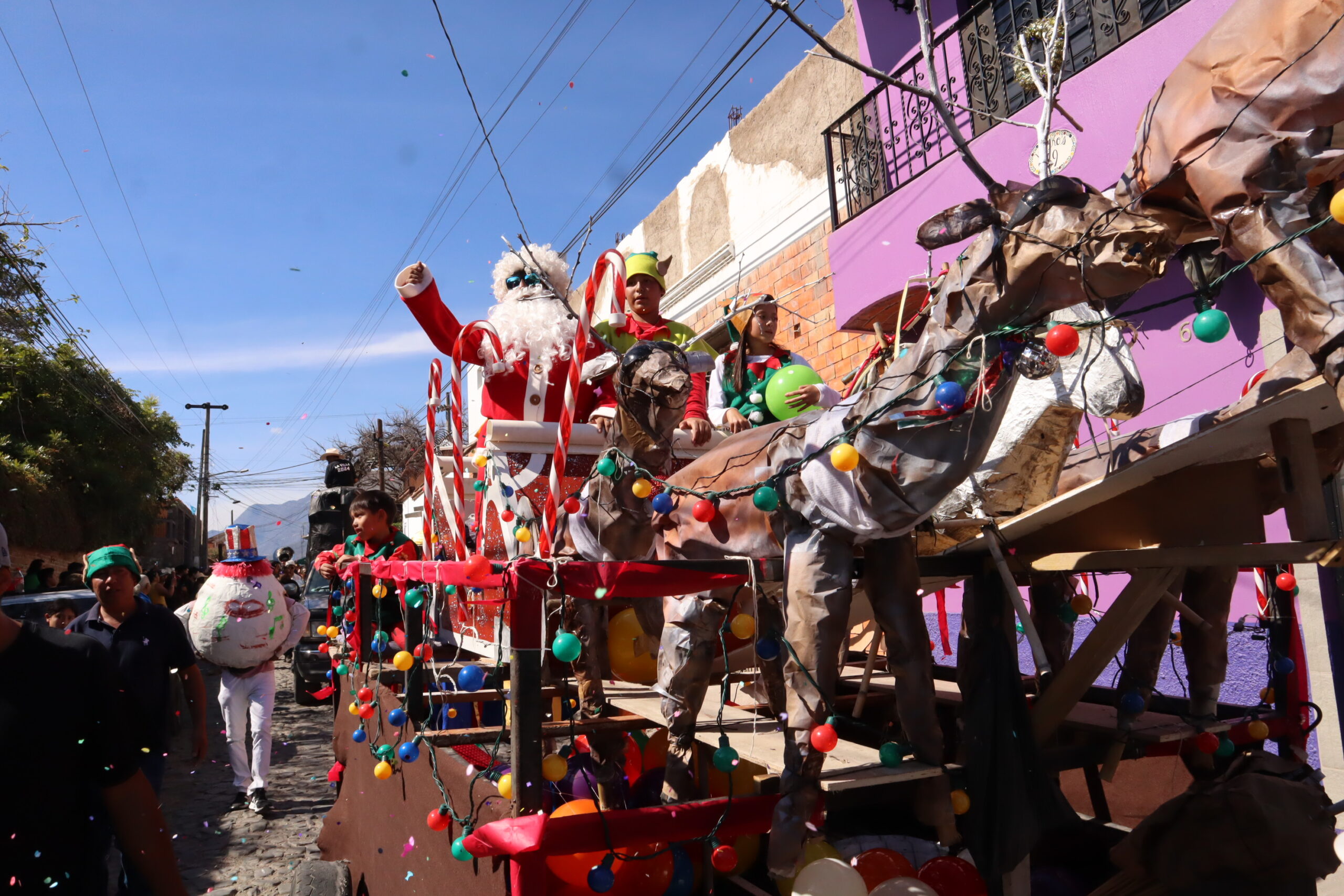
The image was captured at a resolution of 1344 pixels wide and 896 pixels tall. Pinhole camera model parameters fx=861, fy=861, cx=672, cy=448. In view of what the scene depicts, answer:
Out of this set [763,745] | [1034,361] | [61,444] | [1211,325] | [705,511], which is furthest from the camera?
[61,444]

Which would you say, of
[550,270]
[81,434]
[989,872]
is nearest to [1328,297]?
[989,872]

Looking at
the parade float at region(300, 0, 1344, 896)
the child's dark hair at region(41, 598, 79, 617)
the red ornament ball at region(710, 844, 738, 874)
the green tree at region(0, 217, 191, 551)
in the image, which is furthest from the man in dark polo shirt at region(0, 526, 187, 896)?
the green tree at region(0, 217, 191, 551)

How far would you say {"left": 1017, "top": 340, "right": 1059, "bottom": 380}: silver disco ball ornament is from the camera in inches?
89.0

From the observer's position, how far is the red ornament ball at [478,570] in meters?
2.30

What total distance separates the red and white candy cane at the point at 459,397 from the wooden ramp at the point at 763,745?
130 cm

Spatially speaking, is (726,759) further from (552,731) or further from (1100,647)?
(1100,647)

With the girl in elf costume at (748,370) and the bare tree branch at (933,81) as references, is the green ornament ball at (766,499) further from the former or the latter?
Answer: the girl in elf costume at (748,370)

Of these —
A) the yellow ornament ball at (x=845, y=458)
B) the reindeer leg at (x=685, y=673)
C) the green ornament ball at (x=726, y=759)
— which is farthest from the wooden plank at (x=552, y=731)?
the yellow ornament ball at (x=845, y=458)

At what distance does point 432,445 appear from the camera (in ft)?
16.9

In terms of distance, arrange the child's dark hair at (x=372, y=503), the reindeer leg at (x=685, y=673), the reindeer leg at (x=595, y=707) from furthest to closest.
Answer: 1. the child's dark hair at (x=372, y=503)
2. the reindeer leg at (x=595, y=707)
3. the reindeer leg at (x=685, y=673)

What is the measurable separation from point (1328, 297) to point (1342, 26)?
2.52 feet

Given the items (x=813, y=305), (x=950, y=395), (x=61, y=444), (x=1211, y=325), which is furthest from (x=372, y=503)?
(x=61, y=444)

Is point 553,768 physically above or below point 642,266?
below

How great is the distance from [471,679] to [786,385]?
209 cm
